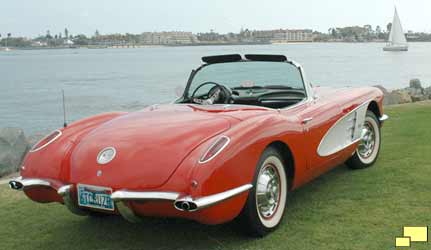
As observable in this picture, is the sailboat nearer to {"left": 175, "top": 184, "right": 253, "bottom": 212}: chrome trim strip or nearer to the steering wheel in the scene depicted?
the steering wheel

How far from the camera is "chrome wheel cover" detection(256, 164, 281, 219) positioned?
4074 millimetres

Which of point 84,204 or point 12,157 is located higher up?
point 84,204

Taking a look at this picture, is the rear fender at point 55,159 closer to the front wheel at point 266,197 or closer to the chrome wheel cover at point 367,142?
the front wheel at point 266,197

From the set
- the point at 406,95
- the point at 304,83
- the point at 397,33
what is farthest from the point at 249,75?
the point at 397,33

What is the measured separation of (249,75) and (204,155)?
2088mm

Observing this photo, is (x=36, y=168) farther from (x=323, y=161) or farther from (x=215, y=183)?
(x=323, y=161)

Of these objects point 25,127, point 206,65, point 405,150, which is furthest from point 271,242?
point 25,127

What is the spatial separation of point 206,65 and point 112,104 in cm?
1907

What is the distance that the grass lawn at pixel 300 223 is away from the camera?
4.08m

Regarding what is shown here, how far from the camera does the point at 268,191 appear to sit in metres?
4.16

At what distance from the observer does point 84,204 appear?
3.86m

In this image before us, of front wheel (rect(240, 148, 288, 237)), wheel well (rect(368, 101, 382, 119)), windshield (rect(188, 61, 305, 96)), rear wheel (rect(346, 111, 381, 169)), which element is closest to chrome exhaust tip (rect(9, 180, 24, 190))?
front wheel (rect(240, 148, 288, 237))

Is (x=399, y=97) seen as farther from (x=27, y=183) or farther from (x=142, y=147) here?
(x=27, y=183)

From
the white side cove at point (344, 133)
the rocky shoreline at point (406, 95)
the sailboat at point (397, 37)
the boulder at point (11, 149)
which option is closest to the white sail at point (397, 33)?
the sailboat at point (397, 37)
